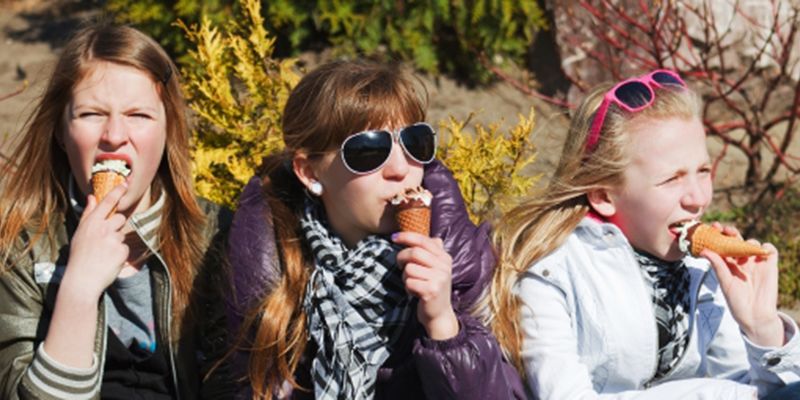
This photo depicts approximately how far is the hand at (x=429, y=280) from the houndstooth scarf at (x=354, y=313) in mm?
212

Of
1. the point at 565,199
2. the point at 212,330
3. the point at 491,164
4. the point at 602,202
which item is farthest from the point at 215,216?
the point at 602,202

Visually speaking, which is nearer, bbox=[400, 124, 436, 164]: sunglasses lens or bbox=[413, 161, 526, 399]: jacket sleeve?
bbox=[413, 161, 526, 399]: jacket sleeve

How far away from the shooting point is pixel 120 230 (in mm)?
2928

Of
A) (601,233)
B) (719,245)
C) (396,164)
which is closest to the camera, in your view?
(719,245)

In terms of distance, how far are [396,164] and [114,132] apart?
0.78m

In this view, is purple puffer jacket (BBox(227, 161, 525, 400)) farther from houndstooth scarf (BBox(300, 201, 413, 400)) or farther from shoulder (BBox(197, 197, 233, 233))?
shoulder (BBox(197, 197, 233, 233))

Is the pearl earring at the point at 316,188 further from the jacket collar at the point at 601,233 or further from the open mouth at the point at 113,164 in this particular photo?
the jacket collar at the point at 601,233

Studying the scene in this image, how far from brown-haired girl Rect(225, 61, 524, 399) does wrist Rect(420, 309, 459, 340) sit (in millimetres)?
54

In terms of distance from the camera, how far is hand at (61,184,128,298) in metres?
2.69

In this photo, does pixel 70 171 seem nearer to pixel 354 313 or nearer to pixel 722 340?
pixel 354 313

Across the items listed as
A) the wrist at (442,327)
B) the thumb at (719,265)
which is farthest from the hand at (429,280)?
the thumb at (719,265)

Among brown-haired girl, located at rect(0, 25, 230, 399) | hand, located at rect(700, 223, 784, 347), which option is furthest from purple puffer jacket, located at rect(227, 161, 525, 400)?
hand, located at rect(700, 223, 784, 347)

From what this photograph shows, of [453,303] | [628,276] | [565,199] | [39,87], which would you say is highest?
[565,199]

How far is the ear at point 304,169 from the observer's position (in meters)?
2.90
